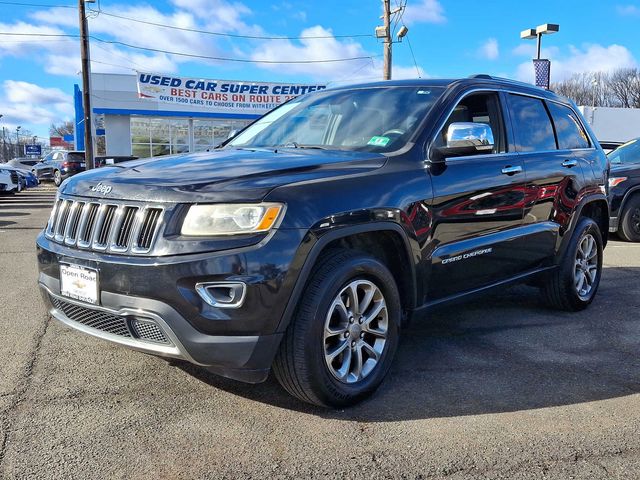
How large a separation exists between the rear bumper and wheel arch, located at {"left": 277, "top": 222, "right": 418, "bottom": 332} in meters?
0.18

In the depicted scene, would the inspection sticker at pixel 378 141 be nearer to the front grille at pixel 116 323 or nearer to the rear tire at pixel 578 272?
the front grille at pixel 116 323

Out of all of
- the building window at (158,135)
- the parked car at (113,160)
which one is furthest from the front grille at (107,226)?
the building window at (158,135)

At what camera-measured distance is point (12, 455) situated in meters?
2.78

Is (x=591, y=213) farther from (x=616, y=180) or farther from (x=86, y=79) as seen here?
(x=86, y=79)

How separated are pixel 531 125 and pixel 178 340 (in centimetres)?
349

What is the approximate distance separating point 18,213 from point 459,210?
1341 centimetres

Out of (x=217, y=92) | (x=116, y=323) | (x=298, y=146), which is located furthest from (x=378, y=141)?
(x=217, y=92)

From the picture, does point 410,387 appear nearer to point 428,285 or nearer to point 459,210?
point 428,285

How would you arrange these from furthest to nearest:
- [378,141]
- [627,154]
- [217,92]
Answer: [217,92], [627,154], [378,141]

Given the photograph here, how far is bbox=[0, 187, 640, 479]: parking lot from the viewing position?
275cm

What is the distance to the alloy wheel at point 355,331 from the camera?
3.24 metres

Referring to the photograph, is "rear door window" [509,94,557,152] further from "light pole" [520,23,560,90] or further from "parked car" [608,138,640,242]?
"light pole" [520,23,560,90]

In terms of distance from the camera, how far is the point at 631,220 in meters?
9.81

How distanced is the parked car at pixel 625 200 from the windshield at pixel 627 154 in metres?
0.34
